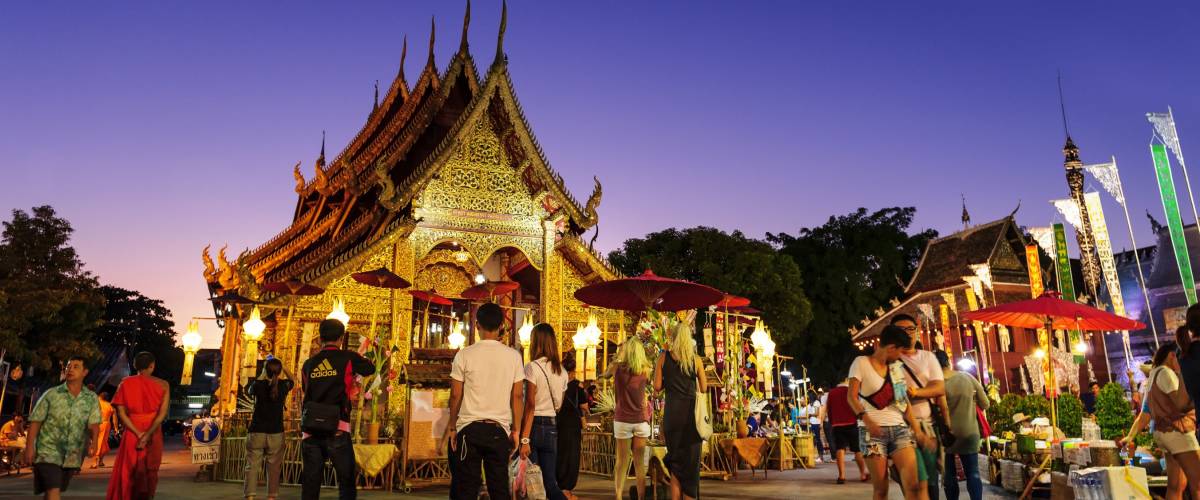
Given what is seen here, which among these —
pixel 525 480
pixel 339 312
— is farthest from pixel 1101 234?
pixel 525 480

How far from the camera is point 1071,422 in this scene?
8.92m

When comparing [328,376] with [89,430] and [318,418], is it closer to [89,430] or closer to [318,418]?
[318,418]

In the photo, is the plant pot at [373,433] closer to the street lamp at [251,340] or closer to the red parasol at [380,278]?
the red parasol at [380,278]

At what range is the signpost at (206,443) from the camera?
9.85 m

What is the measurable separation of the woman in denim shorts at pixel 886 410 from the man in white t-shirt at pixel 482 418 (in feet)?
6.81

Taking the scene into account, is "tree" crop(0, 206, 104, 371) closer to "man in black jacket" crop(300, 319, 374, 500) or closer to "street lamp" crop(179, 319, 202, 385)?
"street lamp" crop(179, 319, 202, 385)

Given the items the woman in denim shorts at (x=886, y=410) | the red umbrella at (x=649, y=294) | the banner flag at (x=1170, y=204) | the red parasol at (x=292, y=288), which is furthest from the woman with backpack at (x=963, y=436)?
the banner flag at (x=1170, y=204)

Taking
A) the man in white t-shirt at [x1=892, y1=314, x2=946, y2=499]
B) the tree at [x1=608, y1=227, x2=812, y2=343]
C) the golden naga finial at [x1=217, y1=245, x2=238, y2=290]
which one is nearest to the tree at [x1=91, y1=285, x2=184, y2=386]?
the tree at [x1=608, y1=227, x2=812, y2=343]

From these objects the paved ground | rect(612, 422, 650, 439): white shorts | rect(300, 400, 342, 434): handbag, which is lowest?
the paved ground

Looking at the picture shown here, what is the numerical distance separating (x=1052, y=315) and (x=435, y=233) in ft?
31.7

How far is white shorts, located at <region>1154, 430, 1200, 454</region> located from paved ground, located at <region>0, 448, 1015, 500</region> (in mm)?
3081

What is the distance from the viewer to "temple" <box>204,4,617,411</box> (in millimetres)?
12680

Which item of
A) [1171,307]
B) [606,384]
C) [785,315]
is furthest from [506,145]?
[1171,307]

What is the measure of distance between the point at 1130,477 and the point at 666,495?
374 cm
